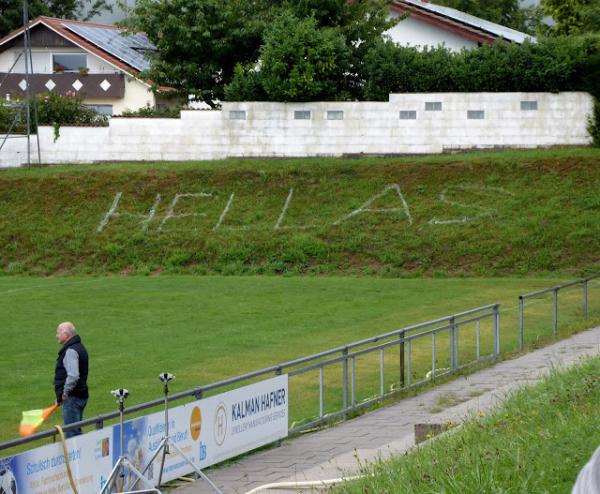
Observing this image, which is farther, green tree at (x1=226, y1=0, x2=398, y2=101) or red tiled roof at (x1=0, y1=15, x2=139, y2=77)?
red tiled roof at (x1=0, y1=15, x2=139, y2=77)

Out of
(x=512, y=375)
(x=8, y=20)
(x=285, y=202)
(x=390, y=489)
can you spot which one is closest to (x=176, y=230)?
(x=285, y=202)

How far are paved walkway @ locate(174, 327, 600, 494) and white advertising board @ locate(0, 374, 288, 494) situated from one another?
1.02 ft

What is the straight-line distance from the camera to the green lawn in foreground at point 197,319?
1998 centimetres

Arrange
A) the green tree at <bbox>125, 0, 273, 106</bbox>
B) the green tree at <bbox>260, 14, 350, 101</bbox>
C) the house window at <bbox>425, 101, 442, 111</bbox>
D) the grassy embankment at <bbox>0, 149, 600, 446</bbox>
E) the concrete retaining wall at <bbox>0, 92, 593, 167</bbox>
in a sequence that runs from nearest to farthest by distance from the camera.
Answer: the grassy embankment at <bbox>0, 149, 600, 446</bbox> < the concrete retaining wall at <bbox>0, 92, 593, 167</bbox> < the house window at <bbox>425, 101, 442, 111</bbox> < the green tree at <bbox>260, 14, 350, 101</bbox> < the green tree at <bbox>125, 0, 273, 106</bbox>

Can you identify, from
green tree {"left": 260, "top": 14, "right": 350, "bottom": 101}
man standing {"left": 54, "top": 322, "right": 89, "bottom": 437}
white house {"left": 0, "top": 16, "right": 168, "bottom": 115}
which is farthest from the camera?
white house {"left": 0, "top": 16, "right": 168, "bottom": 115}

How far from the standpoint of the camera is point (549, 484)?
7969mm

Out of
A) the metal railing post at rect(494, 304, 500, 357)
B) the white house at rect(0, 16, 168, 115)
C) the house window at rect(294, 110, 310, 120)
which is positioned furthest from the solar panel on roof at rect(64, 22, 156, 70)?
the metal railing post at rect(494, 304, 500, 357)

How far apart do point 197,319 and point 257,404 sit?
1220 cm

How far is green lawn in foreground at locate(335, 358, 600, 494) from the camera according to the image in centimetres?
807

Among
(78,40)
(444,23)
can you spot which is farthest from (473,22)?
(78,40)

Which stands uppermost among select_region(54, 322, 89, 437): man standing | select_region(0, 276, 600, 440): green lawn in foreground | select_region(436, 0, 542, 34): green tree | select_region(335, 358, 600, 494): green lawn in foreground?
select_region(436, 0, 542, 34): green tree

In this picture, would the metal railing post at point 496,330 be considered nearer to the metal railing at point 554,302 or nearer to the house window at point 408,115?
the metal railing at point 554,302

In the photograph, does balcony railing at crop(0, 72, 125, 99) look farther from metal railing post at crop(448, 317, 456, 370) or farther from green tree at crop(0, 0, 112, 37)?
metal railing post at crop(448, 317, 456, 370)

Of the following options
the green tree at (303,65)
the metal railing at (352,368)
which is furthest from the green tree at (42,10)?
the metal railing at (352,368)
